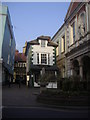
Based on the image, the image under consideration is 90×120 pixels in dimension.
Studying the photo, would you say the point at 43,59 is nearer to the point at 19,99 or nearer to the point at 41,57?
the point at 41,57

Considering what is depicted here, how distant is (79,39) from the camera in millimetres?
19438

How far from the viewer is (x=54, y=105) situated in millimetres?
10578

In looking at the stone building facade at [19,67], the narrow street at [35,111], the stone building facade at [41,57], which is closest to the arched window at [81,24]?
the stone building facade at [41,57]

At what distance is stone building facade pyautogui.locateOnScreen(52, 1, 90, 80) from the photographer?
17719 mm

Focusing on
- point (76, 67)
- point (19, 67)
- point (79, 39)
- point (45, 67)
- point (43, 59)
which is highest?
point (79, 39)

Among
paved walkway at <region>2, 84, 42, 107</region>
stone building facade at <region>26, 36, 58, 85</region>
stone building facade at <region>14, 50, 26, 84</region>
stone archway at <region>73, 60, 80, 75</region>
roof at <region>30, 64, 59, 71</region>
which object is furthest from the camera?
stone building facade at <region>14, 50, 26, 84</region>

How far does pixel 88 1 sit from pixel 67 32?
22.8ft

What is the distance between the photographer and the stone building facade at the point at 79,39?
1772 cm

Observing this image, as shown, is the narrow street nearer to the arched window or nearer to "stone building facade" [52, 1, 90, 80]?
"stone building facade" [52, 1, 90, 80]

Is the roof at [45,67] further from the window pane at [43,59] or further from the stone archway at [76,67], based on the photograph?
the stone archway at [76,67]

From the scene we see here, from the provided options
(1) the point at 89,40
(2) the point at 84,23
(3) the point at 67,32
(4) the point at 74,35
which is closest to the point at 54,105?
(1) the point at 89,40

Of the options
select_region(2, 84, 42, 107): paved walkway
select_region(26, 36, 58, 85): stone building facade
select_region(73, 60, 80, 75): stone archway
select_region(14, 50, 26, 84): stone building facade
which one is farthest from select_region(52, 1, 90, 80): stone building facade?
select_region(14, 50, 26, 84): stone building facade

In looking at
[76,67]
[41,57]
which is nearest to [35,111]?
[76,67]

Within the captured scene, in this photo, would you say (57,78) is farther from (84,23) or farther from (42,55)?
(42,55)
